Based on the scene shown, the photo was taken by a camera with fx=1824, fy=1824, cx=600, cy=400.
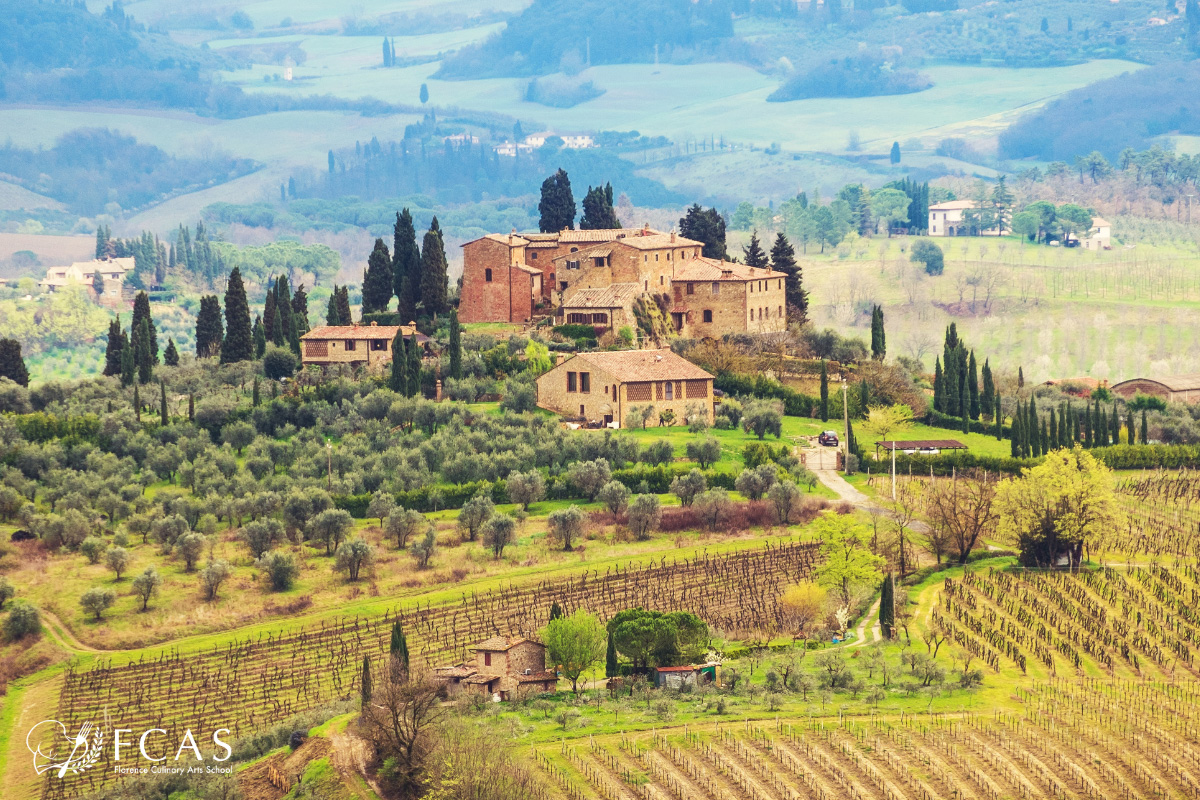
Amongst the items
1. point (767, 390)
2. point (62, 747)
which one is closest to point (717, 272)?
point (767, 390)

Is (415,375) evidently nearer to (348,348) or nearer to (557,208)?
(348,348)

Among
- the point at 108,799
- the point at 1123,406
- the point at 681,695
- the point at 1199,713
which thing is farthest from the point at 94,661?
the point at 1123,406

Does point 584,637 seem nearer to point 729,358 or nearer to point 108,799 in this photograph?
point 108,799

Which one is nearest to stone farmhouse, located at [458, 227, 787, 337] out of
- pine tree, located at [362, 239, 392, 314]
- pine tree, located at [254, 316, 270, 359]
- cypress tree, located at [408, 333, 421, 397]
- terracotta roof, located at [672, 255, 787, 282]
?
terracotta roof, located at [672, 255, 787, 282]

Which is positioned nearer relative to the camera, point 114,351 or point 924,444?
point 924,444

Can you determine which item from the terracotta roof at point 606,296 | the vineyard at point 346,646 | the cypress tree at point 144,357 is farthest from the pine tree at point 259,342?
the vineyard at point 346,646

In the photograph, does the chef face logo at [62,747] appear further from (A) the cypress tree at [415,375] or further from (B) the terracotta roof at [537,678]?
(A) the cypress tree at [415,375]
